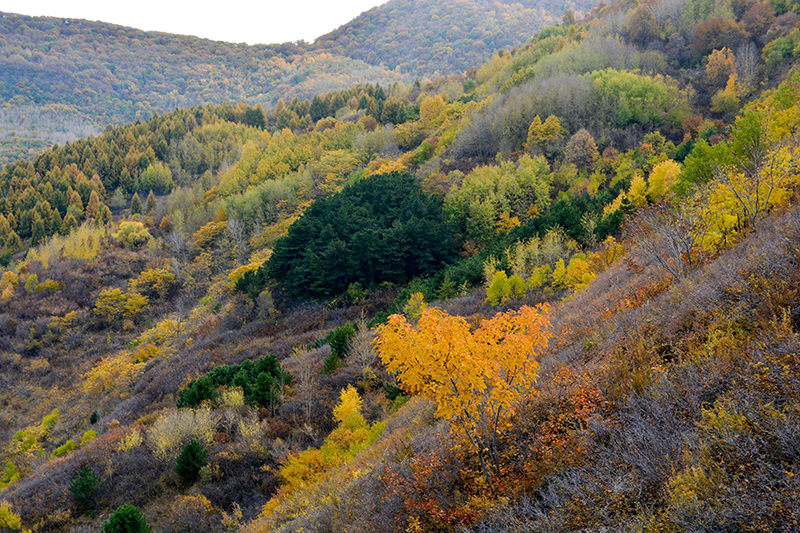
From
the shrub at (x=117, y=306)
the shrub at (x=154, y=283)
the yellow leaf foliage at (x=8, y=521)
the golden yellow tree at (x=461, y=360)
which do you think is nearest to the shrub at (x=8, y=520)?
the yellow leaf foliage at (x=8, y=521)

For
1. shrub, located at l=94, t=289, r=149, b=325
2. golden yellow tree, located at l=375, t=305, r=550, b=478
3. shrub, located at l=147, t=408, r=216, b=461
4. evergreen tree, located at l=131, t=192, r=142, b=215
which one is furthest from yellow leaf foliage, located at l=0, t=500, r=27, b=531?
evergreen tree, located at l=131, t=192, r=142, b=215

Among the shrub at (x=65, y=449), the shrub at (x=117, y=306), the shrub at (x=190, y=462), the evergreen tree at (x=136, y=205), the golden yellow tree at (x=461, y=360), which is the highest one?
the evergreen tree at (x=136, y=205)

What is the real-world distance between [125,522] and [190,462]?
455 cm

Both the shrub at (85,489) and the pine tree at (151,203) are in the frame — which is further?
the pine tree at (151,203)

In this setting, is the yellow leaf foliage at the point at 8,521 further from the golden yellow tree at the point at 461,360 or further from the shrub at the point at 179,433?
the golden yellow tree at the point at 461,360

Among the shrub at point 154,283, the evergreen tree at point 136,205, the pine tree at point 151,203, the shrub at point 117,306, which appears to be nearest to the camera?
the shrub at point 117,306

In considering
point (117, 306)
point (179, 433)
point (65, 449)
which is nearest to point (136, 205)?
point (117, 306)

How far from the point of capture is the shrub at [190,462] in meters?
18.3

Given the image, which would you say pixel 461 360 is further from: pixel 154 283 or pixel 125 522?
pixel 154 283

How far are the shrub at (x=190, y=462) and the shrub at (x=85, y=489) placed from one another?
13.7ft

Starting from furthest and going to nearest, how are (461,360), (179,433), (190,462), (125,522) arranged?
(179,433)
(190,462)
(125,522)
(461,360)

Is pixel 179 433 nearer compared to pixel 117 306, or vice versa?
pixel 179 433

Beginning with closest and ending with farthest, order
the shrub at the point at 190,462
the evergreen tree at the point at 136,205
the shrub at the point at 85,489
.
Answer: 1. the shrub at the point at 190,462
2. the shrub at the point at 85,489
3. the evergreen tree at the point at 136,205

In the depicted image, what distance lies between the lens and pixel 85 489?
1911cm
